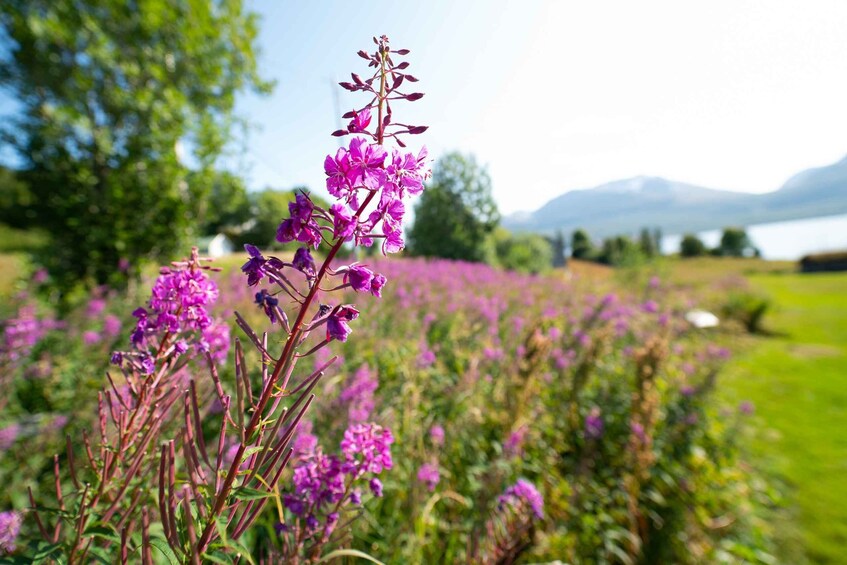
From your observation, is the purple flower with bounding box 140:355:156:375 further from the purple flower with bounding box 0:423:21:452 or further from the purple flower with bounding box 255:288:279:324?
the purple flower with bounding box 0:423:21:452

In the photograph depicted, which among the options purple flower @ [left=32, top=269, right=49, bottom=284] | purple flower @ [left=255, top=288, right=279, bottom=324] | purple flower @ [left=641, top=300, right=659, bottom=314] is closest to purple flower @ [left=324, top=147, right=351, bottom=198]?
purple flower @ [left=255, top=288, right=279, bottom=324]

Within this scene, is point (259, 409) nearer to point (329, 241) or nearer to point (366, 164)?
point (329, 241)

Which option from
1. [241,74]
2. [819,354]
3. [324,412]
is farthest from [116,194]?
[819,354]

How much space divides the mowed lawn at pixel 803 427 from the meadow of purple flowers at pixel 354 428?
53 centimetres

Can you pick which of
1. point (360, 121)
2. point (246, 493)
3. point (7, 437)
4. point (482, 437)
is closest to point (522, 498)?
point (246, 493)

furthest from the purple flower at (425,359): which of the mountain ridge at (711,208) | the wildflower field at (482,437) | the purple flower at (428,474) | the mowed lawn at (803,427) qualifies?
the mountain ridge at (711,208)

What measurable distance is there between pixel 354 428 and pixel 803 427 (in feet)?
28.7

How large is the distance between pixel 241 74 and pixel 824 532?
14.1 meters

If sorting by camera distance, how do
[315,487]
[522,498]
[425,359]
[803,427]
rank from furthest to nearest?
1. [803,427]
2. [425,359]
3. [522,498]
4. [315,487]

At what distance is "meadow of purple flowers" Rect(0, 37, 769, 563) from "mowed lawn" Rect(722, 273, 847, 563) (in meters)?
0.53

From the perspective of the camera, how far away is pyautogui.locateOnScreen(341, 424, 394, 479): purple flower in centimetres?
124

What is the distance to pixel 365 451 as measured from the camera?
1246 millimetres

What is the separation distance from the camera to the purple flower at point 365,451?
1.24 metres

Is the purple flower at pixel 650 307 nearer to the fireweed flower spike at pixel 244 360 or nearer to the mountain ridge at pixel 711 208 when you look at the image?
the fireweed flower spike at pixel 244 360
